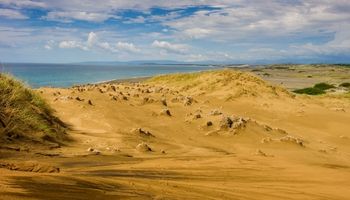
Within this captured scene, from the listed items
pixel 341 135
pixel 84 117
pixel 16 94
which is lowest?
pixel 341 135

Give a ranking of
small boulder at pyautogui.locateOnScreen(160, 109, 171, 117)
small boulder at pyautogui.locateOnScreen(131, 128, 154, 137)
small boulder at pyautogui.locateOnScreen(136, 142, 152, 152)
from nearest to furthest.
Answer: small boulder at pyautogui.locateOnScreen(136, 142, 152, 152)
small boulder at pyautogui.locateOnScreen(131, 128, 154, 137)
small boulder at pyautogui.locateOnScreen(160, 109, 171, 117)

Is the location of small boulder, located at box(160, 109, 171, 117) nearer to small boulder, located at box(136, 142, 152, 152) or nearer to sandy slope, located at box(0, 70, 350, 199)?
sandy slope, located at box(0, 70, 350, 199)

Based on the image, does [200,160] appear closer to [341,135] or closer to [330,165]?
[330,165]

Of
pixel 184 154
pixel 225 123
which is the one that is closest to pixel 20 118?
pixel 184 154

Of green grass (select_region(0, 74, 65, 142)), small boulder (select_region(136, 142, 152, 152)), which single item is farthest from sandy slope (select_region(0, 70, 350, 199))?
green grass (select_region(0, 74, 65, 142))

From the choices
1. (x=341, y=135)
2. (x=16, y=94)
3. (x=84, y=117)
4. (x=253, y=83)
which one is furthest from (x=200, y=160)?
(x=253, y=83)

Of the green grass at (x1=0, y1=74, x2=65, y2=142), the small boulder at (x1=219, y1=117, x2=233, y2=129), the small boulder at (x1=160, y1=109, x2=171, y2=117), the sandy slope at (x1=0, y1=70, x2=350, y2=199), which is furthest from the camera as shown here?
the small boulder at (x1=160, y1=109, x2=171, y2=117)

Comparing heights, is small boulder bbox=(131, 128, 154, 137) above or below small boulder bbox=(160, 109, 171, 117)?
below

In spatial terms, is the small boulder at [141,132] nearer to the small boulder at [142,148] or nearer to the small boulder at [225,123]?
the small boulder at [142,148]
